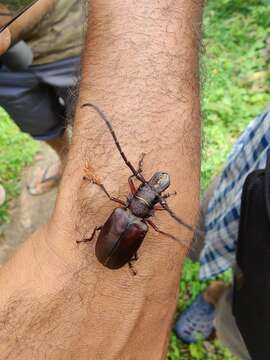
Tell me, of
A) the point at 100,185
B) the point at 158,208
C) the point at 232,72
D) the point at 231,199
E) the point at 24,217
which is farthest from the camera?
the point at 232,72

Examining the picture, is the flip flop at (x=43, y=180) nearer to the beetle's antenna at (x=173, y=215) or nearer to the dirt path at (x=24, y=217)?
the dirt path at (x=24, y=217)

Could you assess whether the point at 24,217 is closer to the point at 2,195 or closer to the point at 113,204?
the point at 2,195

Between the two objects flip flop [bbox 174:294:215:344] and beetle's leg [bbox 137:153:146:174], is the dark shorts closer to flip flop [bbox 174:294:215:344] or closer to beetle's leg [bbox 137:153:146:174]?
flip flop [bbox 174:294:215:344]

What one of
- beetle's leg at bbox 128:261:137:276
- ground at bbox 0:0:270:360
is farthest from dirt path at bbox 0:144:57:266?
beetle's leg at bbox 128:261:137:276

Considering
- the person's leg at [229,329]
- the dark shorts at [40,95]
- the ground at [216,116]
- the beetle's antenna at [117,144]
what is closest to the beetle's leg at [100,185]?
the beetle's antenna at [117,144]

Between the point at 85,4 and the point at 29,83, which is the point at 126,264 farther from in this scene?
the point at 29,83

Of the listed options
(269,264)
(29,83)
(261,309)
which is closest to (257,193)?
(269,264)

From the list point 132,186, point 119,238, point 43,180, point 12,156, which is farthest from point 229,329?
point 12,156
